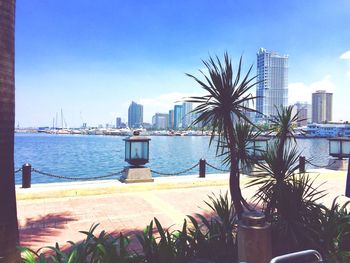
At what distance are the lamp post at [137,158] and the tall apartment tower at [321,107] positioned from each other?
185m

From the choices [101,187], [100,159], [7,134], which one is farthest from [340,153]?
[100,159]

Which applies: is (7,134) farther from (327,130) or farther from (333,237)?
(327,130)

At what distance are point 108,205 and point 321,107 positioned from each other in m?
192

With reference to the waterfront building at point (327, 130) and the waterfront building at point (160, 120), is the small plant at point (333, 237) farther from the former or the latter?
the waterfront building at point (160, 120)

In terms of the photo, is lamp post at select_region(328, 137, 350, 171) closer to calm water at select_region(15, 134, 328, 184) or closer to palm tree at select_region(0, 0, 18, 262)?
calm water at select_region(15, 134, 328, 184)

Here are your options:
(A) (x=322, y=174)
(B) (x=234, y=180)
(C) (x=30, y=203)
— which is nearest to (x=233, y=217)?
(B) (x=234, y=180)

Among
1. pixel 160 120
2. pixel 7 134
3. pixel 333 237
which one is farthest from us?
pixel 160 120

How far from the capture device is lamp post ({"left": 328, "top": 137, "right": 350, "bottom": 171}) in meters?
15.1

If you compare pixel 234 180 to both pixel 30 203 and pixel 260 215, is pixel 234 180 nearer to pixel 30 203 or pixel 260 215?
pixel 260 215

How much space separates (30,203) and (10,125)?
600cm

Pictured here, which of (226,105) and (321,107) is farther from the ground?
(321,107)

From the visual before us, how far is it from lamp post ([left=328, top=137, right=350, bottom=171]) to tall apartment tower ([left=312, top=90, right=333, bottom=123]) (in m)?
177

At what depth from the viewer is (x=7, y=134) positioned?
3.47 meters

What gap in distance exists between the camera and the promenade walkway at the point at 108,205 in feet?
20.8
